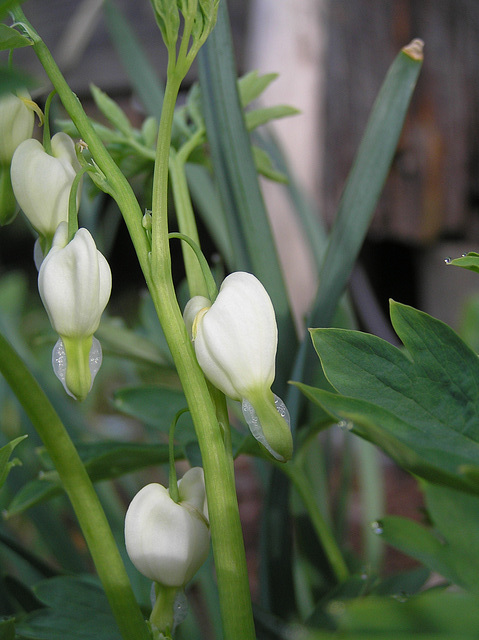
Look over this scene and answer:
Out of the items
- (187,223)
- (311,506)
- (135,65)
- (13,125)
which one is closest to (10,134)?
(13,125)

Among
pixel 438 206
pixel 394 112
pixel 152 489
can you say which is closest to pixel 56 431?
pixel 152 489

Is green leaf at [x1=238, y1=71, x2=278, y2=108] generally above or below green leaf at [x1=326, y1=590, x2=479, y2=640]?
above

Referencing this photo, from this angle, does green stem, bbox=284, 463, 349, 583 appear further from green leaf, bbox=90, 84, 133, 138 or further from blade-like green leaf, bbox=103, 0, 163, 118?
blade-like green leaf, bbox=103, 0, 163, 118

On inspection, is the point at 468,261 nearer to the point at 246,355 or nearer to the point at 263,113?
the point at 246,355

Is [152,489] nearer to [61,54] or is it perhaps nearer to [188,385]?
[188,385]

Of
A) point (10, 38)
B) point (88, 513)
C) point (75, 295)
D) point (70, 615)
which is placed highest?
point (10, 38)

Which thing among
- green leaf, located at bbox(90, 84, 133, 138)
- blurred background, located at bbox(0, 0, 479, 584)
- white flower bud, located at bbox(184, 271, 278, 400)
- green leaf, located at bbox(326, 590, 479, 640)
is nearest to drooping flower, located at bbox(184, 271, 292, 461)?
white flower bud, located at bbox(184, 271, 278, 400)

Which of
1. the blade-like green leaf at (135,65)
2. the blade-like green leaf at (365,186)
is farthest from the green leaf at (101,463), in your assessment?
the blade-like green leaf at (135,65)
